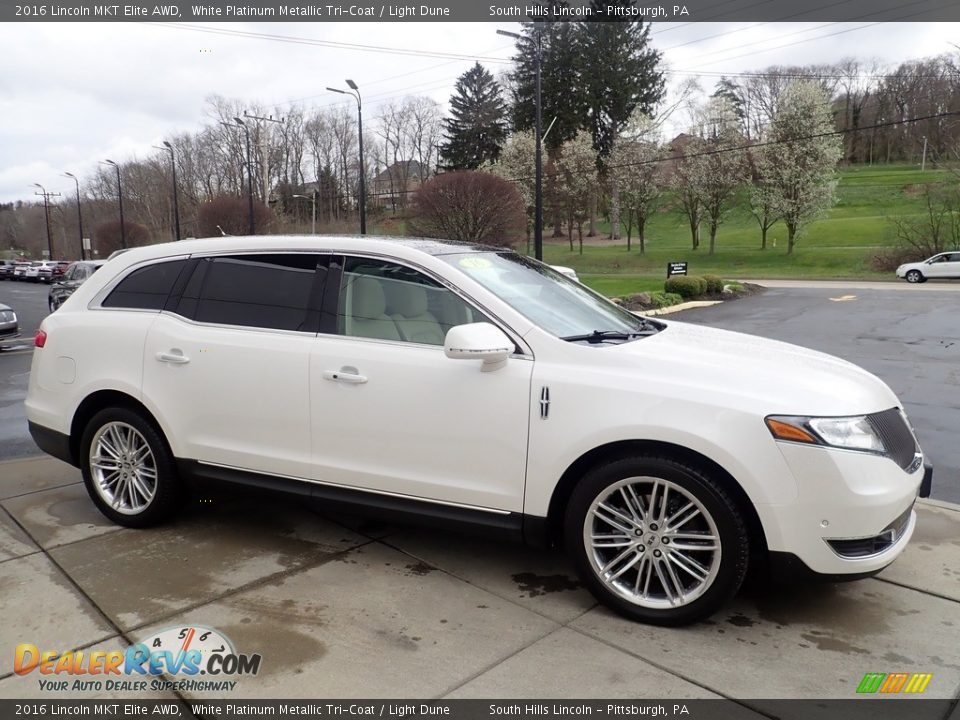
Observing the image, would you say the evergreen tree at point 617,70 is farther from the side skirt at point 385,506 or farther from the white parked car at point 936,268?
the side skirt at point 385,506

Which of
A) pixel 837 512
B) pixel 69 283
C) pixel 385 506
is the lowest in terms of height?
pixel 385 506

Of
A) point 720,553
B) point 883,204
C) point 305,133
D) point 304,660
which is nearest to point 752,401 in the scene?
point 720,553

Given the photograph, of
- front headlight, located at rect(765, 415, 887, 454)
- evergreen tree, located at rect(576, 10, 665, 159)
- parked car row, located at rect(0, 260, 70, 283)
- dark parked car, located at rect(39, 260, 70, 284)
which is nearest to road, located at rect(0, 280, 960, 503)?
front headlight, located at rect(765, 415, 887, 454)

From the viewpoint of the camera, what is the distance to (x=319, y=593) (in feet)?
11.4

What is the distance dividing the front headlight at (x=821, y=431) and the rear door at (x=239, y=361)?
2.29 meters

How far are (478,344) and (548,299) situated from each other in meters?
0.84

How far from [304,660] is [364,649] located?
0.25 meters

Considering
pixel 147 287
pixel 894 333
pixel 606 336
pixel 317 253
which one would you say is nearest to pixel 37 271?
pixel 894 333

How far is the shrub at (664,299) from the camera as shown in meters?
21.2

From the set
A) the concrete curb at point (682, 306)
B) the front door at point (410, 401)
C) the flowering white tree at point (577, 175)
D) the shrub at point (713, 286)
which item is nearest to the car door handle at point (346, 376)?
the front door at point (410, 401)

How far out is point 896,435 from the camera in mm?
3143
